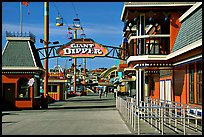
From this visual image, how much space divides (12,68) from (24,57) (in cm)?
167

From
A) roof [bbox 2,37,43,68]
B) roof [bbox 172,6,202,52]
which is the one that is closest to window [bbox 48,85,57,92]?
roof [bbox 2,37,43,68]

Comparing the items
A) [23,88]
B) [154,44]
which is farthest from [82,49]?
[154,44]

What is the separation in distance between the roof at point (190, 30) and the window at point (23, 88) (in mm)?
14328

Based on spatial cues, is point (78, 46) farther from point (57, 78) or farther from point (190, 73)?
point (57, 78)

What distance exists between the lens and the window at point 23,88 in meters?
31.1

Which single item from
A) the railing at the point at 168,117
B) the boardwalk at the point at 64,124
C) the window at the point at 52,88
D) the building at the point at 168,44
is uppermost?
the building at the point at 168,44

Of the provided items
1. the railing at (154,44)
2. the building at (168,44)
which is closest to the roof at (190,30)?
the building at (168,44)

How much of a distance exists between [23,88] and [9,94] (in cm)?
118

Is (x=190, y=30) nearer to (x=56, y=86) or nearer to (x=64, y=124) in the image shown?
(x=64, y=124)

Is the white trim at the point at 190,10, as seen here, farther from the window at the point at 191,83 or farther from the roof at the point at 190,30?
the window at the point at 191,83

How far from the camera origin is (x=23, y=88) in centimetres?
3114

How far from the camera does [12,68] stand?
30797 millimetres

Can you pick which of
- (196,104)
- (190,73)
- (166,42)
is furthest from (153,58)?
(196,104)

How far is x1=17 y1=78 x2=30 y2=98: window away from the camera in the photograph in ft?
102
